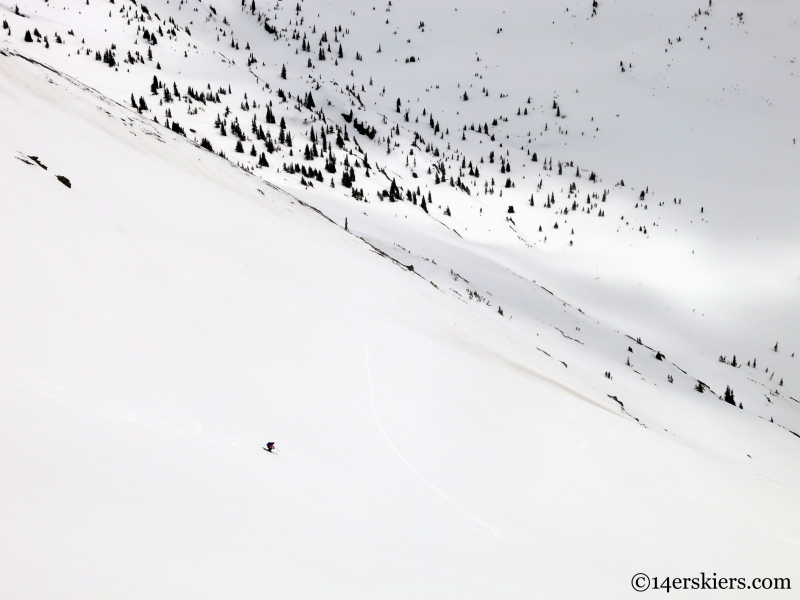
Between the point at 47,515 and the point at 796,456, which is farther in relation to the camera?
→ the point at 796,456

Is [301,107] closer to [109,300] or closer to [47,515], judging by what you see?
[109,300]

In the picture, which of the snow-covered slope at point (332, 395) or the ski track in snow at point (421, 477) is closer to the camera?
the snow-covered slope at point (332, 395)

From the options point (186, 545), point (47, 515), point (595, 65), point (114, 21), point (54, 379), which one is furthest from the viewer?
point (595, 65)

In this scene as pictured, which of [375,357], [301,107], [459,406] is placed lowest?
[459,406]

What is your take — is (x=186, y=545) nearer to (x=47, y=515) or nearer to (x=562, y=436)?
(x=47, y=515)

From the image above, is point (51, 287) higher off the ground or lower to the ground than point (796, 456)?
higher

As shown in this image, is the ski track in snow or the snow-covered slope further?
the ski track in snow

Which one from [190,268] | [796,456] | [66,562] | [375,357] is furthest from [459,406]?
[796,456]

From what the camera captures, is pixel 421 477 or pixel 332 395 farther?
pixel 332 395

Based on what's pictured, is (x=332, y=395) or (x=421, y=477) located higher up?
(x=332, y=395)

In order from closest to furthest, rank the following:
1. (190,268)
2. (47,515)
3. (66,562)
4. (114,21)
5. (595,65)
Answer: (66,562), (47,515), (190,268), (114,21), (595,65)
